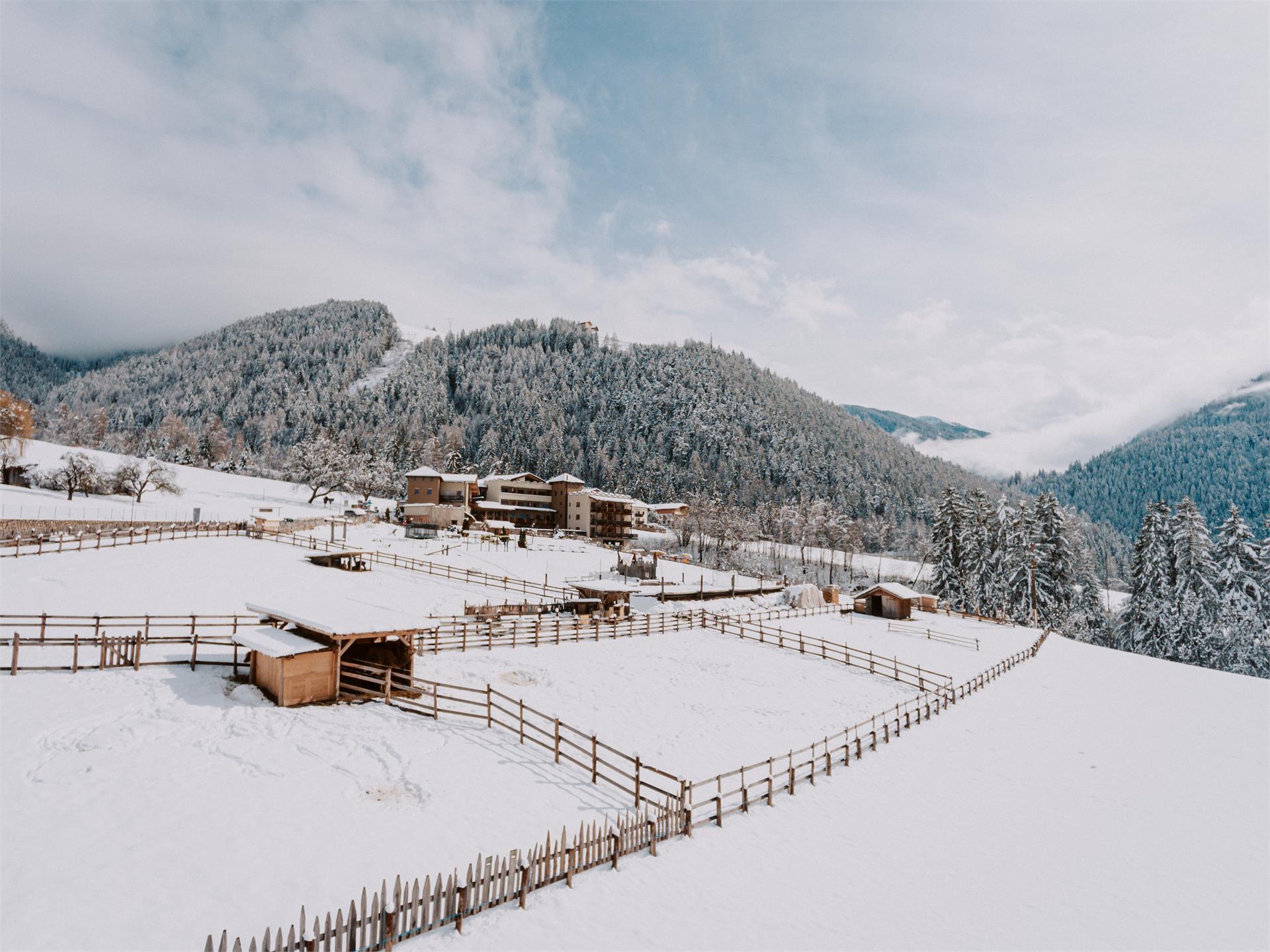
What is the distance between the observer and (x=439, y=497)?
84.6 metres

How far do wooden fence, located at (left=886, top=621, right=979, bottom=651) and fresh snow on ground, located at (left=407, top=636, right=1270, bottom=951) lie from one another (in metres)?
19.2

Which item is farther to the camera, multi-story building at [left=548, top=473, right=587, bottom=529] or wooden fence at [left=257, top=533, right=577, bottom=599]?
multi-story building at [left=548, top=473, right=587, bottom=529]

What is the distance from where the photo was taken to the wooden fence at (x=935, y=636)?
45.9 meters

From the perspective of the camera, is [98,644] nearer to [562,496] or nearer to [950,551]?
[950,551]

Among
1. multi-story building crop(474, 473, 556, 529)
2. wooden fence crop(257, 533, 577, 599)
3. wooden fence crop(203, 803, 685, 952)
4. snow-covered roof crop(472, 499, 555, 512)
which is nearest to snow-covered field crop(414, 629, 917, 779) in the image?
wooden fence crop(203, 803, 685, 952)

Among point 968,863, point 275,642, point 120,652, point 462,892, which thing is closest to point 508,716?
point 275,642

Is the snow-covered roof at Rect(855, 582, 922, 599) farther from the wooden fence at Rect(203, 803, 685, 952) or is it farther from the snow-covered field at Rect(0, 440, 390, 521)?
the snow-covered field at Rect(0, 440, 390, 521)

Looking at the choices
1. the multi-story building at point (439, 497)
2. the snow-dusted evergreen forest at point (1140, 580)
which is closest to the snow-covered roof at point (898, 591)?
the snow-dusted evergreen forest at point (1140, 580)

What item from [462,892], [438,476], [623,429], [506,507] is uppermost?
[623,429]

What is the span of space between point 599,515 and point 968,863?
282 ft

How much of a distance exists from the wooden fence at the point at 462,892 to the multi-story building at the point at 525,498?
84886 mm

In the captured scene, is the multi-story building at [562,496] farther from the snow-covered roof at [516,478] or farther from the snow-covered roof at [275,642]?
the snow-covered roof at [275,642]

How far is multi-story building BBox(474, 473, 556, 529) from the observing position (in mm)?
98438

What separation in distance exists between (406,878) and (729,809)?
890 centimetres
